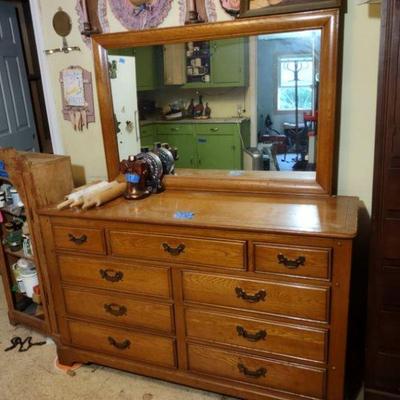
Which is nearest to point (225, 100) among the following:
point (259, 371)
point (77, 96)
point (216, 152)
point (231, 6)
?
point (216, 152)

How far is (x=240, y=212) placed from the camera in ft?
5.37

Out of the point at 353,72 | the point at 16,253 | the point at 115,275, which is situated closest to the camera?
the point at 353,72

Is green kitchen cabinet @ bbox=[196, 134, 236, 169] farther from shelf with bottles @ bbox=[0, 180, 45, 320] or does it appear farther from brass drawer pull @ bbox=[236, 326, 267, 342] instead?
shelf with bottles @ bbox=[0, 180, 45, 320]

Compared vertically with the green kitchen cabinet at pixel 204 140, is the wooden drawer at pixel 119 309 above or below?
below

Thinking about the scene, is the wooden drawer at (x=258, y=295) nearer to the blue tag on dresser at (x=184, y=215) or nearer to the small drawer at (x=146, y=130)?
the blue tag on dresser at (x=184, y=215)

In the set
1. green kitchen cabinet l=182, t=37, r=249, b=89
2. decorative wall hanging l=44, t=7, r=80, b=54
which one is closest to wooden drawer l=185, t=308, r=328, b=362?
green kitchen cabinet l=182, t=37, r=249, b=89

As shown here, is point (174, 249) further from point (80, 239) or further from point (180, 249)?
point (80, 239)

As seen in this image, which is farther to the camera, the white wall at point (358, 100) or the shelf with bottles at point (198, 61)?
the shelf with bottles at point (198, 61)

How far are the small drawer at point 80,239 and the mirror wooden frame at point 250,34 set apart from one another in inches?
18.0

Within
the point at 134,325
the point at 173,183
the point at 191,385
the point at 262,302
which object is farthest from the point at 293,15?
the point at 191,385

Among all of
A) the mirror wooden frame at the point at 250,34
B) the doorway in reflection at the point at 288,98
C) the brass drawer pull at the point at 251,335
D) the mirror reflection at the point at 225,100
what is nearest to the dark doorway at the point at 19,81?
the mirror wooden frame at the point at 250,34

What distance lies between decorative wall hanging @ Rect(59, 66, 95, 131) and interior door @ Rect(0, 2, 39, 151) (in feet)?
4.17

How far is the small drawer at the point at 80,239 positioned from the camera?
5.78 ft

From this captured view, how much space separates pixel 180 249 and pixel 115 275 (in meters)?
0.37
